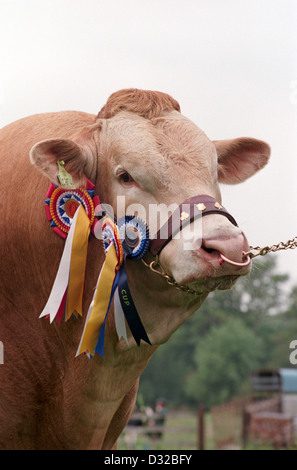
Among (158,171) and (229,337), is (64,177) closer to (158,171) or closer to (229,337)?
(158,171)

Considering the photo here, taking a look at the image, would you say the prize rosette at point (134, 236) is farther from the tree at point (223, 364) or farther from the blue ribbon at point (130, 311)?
the tree at point (223, 364)

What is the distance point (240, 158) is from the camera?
194 inches

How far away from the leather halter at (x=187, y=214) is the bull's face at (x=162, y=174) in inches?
1.4

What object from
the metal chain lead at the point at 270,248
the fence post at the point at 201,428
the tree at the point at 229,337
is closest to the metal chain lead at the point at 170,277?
the metal chain lead at the point at 270,248

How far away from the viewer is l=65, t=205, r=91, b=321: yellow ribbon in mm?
4359

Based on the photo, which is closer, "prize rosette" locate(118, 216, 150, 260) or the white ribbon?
"prize rosette" locate(118, 216, 150, 260)

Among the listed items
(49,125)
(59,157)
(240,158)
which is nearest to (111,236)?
(59,157)

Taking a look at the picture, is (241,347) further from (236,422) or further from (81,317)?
(81,317)

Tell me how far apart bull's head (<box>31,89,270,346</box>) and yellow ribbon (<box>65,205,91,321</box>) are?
203mm

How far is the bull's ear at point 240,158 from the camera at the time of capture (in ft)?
15.8

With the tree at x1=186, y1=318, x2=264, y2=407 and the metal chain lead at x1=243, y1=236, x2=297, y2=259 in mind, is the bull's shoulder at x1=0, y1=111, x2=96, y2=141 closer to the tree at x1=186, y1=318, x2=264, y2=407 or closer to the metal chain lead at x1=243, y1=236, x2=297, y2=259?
the metal chain lead at x1=243, y1=236, x2=297, y2=259

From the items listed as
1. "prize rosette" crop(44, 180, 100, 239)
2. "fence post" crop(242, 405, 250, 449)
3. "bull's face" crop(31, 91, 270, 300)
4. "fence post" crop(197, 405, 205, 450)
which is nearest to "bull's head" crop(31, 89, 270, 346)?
"bull's face" crop(31, 91, 270, 300)
